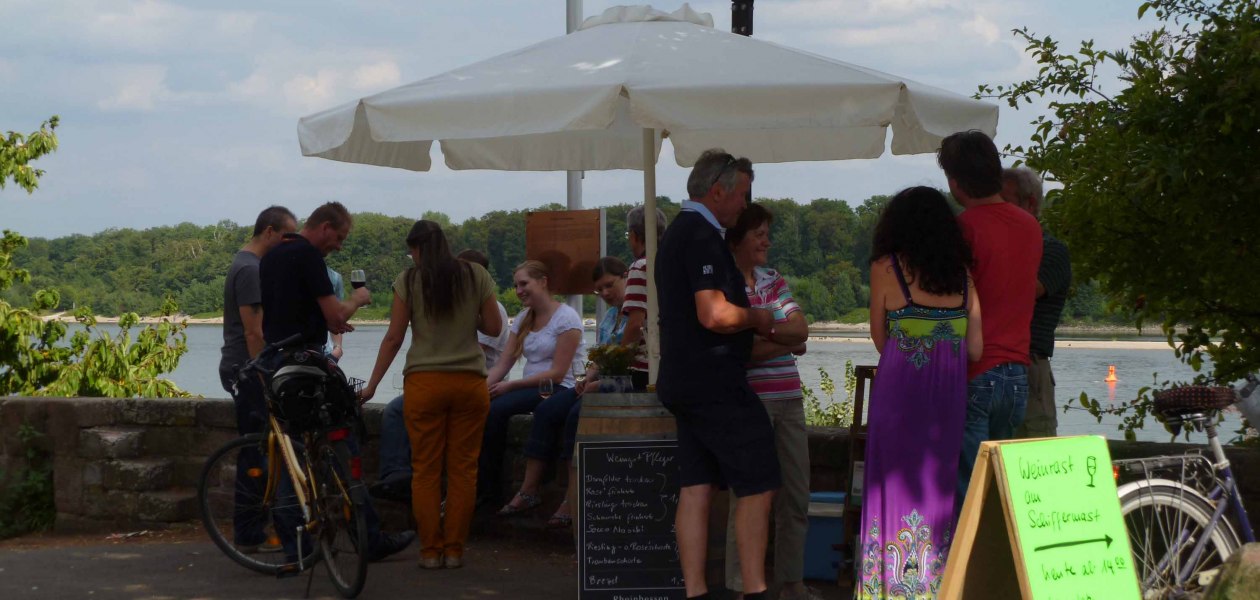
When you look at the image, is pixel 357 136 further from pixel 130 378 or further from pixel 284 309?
pixel 130 378

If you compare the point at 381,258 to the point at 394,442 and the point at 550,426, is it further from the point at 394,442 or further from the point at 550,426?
the point at 550,426

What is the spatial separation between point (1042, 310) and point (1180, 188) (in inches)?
59.1

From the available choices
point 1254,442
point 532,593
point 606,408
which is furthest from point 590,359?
point 1254,442

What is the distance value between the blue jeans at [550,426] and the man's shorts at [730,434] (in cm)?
200

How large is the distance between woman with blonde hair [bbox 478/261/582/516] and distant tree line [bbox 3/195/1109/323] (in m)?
0.31

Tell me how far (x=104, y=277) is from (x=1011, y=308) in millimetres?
11640

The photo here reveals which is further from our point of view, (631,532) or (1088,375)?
(1088,375)

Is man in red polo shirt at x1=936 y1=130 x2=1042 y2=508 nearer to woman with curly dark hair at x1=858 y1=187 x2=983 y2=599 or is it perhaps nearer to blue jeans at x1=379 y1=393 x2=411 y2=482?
woman with curly dark hair at x1=858 y1=187 x2=983 y2=599

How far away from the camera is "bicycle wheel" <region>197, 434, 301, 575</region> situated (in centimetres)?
664

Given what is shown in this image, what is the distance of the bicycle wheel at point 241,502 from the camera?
6.64m

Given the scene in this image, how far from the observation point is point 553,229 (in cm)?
827

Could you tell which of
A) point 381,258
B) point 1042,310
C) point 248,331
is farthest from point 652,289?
point 381,258

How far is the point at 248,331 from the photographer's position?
6855 mm

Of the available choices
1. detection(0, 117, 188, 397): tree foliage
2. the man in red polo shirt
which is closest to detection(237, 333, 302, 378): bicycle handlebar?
the man in red polo shirt
